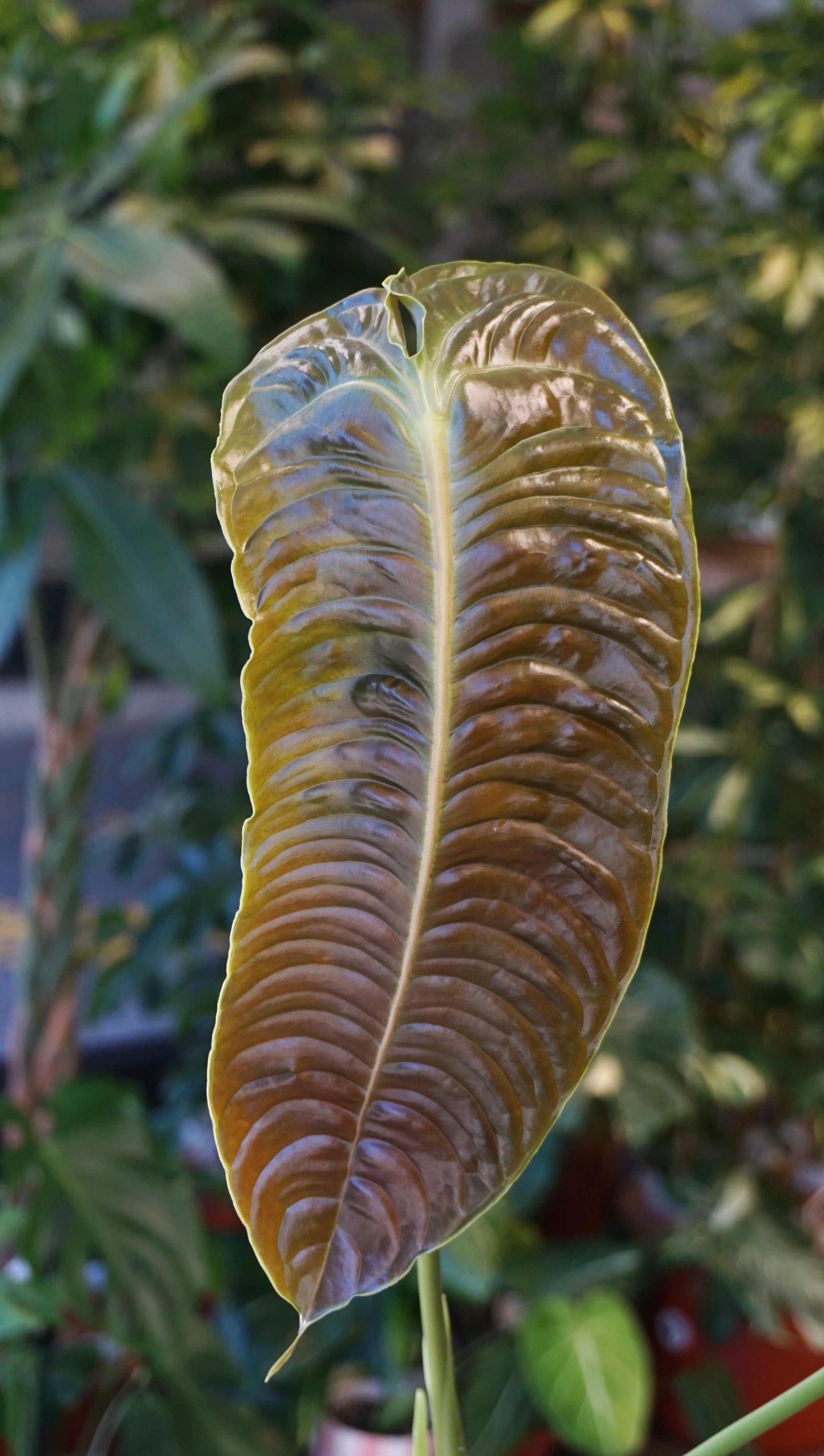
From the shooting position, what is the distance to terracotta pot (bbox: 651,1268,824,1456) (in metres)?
1.45

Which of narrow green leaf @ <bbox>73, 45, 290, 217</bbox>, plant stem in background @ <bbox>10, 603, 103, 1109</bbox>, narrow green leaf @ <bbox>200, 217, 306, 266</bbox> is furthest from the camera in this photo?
plant stem in background @ <bbox>10, 603, 103, 1109</bbox>

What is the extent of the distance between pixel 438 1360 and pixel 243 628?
115cm

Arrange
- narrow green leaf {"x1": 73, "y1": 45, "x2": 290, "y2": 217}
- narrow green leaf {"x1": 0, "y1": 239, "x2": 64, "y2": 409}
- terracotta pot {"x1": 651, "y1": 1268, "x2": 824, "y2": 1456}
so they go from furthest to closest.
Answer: terracotta pot {"x1": 651, "y1": 1268, "x2": 824, "y2": 1456} → narrow green leaf {"x1": 73, "y1": 45, "x2": 290, "y2": 217} → narrow green leaf {"x1": 0, "y1": 239, "x2": 64, "y2": 409}

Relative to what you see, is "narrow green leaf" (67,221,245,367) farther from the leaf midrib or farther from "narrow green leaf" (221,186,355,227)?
the leaf midrib

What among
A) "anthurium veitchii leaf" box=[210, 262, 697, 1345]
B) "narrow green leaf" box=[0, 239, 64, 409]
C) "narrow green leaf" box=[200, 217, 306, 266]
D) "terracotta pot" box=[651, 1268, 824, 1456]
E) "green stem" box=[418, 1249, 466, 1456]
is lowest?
"terracotta pot" box=[651, 1268, 824, 1456]

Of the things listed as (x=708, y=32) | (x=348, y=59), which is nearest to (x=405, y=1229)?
(x=348, y=59)

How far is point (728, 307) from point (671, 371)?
21 cm

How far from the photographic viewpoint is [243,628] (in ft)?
4.64

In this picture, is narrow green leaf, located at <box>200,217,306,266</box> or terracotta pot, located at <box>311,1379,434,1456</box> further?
terracotta pot, located at <box>311,1379,434,1456</box>

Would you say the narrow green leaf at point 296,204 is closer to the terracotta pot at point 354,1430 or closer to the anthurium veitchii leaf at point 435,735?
the anthurium veitchii leaf at point 435,735

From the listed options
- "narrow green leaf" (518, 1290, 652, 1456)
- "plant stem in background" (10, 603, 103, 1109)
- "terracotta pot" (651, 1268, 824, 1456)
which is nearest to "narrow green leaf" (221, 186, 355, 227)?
"plant stem in background" (10, 603, 103, 1109)

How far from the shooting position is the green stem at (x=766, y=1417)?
0.31 meters

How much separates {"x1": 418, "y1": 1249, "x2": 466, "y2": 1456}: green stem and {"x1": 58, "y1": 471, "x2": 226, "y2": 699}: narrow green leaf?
59cm

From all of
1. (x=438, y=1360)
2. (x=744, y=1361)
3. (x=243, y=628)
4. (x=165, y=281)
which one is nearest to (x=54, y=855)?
(x=243, y=628)
